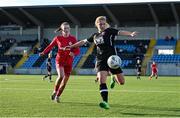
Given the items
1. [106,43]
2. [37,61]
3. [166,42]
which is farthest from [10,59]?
[106,43]

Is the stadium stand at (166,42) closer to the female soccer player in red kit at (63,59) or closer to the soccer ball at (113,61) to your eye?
the female soccer player in red kit at (63,59)

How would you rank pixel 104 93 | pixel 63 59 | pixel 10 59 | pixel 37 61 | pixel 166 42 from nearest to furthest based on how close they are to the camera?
pixel 104 93
pixel 63 59
pixel 166 42
pixel 37 61
pixel 10 59

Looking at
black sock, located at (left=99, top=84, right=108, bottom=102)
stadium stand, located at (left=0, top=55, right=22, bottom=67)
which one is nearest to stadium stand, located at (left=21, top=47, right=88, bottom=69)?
stadium stand, located at (left=0, top=55, right=22, bottom=67)

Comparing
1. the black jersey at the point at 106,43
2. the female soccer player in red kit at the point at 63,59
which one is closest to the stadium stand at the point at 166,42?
the female soccer player in red kit at the point at 63,59

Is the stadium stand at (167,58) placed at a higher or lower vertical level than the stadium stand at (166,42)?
lower

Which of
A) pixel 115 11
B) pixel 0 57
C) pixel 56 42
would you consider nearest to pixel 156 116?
pixel 56 42

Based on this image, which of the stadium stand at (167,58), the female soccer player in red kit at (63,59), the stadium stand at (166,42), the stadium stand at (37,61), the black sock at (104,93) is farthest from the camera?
the stadium stand at (37,61)

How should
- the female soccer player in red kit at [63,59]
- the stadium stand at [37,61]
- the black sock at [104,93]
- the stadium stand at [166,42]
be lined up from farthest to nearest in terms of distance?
1. the stadium stand at [37,61]
2. the stadium stand at [166,42]
3. the female soccer player in red kit at [63,59]
4. the black sock at [104,93]

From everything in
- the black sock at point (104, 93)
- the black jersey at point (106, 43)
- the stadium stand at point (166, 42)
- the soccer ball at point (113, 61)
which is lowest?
the black sock at point (104, 93)

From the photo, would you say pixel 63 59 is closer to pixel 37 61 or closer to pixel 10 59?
pixel 37 61

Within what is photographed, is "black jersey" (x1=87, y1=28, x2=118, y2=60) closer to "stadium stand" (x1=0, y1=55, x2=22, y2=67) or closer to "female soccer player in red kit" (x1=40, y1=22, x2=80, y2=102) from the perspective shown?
"female soccer player in red kit" (x1=40, y1=22, x2=80, y2=102)

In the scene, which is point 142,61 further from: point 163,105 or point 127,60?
point 163,105

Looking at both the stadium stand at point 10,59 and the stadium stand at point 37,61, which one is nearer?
the stadium stand at point 37,61

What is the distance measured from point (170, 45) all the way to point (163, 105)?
45.6 m
